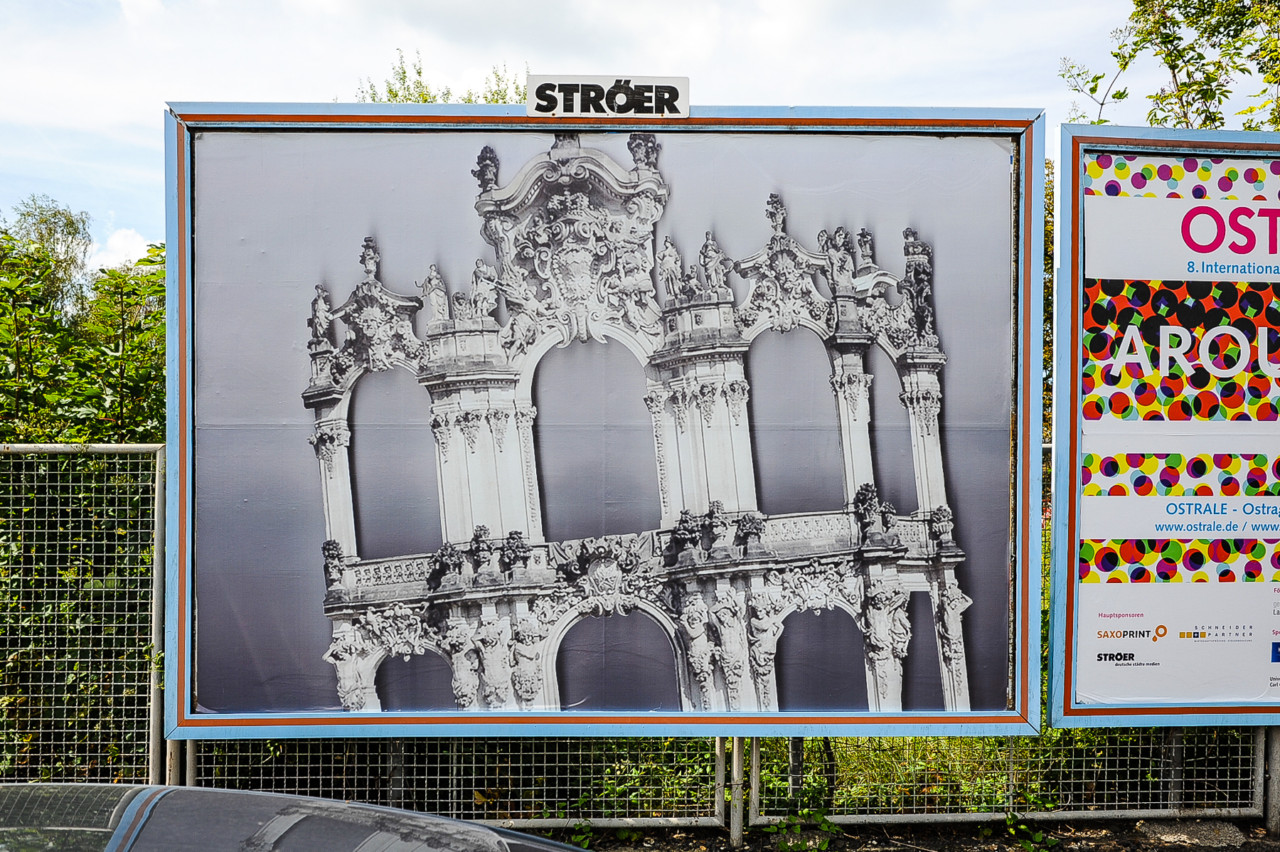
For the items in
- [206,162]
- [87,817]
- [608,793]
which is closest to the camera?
[87,817]

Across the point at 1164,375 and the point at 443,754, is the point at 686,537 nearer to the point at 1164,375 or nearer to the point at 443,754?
the point at 443,754

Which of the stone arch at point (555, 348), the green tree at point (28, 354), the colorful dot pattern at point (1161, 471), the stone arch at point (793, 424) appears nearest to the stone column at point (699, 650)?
the stone arch at point (793, 424)

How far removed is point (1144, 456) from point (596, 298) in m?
3.14

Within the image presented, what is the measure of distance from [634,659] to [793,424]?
5.10ft

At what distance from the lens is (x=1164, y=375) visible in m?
4.45

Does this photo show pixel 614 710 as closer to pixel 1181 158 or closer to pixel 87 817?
pixel 87 817

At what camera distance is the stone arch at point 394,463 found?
4.37 m

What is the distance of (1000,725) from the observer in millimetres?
4504

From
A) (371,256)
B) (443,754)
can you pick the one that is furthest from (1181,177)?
(443,754)

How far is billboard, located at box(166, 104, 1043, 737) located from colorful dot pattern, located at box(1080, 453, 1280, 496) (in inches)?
15.8

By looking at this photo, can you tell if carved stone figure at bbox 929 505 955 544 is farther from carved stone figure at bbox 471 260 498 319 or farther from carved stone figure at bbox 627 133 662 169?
carved stone figure at bbox 471 260 498 319

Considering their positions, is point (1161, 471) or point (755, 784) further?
point (755, 784)

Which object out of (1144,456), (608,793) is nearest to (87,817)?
(608,793)

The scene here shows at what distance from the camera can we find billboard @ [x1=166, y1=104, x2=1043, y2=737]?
4355 millimetres
